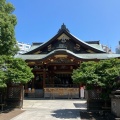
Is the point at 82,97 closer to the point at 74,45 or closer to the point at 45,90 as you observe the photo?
the point at 45,90

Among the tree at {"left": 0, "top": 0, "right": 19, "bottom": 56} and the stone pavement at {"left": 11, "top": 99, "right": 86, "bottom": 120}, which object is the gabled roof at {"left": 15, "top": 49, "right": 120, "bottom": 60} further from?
the stone pavement at {"left": 11, "top": 99, "right": 86, "bottom": 120}

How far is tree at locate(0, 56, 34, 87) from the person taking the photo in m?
14.3

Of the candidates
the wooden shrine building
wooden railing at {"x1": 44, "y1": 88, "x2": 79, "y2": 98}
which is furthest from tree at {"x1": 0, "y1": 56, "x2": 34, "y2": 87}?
the wooden shrine building

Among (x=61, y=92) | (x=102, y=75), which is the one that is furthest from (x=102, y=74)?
(x=61, y=92)

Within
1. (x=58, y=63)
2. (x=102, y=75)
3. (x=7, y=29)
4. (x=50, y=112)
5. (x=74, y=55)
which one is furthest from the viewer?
(x=58, y=63)

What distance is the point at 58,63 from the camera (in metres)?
26.3

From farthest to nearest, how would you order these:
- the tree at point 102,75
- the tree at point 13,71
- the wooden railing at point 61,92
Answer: the wooden railing at point 61,92, the tree at point 13,71, the tree at point 102,75

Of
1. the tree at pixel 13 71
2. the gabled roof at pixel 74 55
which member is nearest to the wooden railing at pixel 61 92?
the gabled roof at pixel 74 55

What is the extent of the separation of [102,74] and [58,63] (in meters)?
13.1

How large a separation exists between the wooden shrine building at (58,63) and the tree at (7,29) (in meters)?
6.87

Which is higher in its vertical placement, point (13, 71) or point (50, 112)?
point (13, 71)

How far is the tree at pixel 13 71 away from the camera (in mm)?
14336

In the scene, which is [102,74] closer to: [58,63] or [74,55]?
[74,55]

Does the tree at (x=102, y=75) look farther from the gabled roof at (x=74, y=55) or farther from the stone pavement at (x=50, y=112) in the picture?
the gabled roof at (x=74, y=55)
